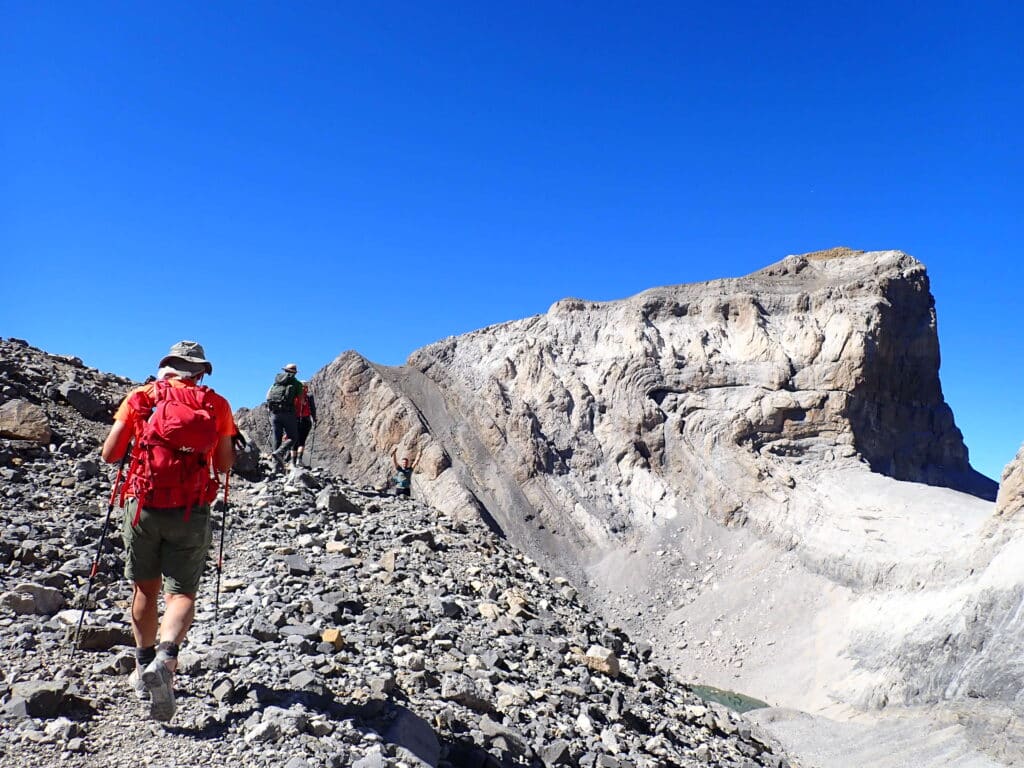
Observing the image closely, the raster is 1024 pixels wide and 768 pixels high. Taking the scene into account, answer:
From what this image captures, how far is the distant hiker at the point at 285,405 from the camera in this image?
12352 mm

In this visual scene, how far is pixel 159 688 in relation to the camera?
3918 millimetres

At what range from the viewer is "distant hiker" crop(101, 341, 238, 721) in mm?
4176

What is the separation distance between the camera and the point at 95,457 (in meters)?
9.16

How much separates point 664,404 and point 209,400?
33439mm

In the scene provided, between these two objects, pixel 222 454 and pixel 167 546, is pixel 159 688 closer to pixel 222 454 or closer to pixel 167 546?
pixel 167 546

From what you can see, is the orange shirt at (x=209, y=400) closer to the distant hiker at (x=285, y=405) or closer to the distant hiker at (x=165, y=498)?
the distant hiker at (x=165, y=498)

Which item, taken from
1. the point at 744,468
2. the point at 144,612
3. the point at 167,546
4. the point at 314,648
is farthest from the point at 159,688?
the point at 744,468

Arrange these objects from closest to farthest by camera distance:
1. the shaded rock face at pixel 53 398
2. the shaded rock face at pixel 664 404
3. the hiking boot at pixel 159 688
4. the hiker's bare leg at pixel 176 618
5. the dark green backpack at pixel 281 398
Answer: the hiking boot at pixel 159 688, the hiker's bare leg at pixel 176 618, the shaded rock face at pixel 53 398, the dark green backpack at pixel 281 398, the shaded rock face at pixel 664 404

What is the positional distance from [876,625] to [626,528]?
1219 centimetres

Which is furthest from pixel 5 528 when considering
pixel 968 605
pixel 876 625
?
pixel 876 625

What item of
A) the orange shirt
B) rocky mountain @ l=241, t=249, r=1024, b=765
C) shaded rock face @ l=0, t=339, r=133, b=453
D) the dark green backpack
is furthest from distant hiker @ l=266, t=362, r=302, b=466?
rocky mountain @ l=241, t=249, r=1024, b=765

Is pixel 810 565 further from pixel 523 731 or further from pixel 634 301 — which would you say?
pixel 523 731

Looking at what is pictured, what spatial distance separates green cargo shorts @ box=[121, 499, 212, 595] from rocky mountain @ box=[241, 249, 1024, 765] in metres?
18.7

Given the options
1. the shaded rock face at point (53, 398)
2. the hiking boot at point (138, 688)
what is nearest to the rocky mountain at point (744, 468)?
the shaded rock face at point (53, 398)
